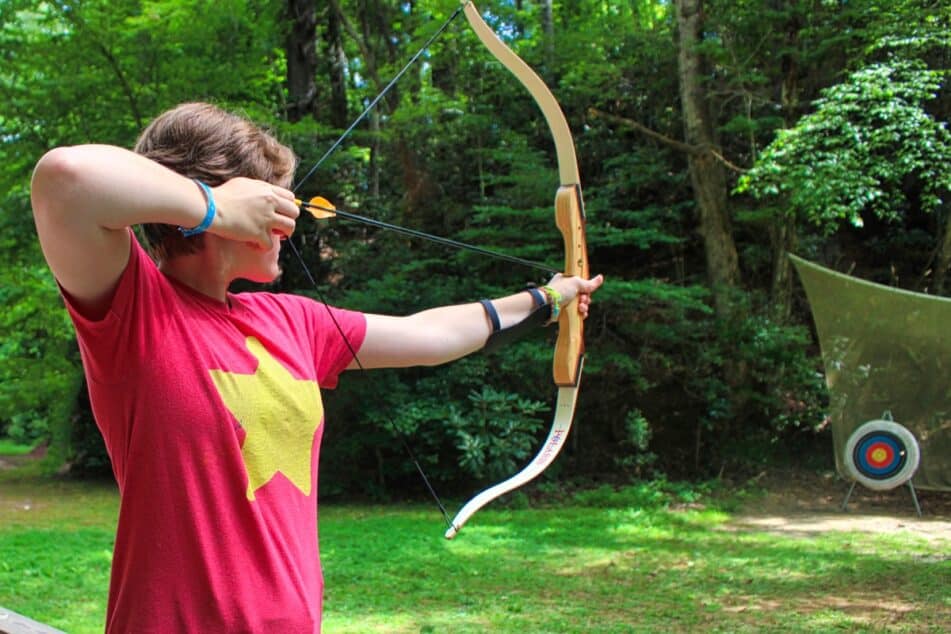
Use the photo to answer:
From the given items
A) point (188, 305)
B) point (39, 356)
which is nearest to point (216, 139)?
point (188, 305)

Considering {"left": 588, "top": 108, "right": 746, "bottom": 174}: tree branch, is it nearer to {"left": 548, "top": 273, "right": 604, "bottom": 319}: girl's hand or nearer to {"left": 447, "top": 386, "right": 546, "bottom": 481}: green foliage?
{"left": 447, "top": 386, "right": 546, "bottom": 481}: green foliage

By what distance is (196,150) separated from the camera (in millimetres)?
1046

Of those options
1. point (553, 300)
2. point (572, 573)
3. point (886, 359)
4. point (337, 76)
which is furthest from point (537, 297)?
point (337, 76)

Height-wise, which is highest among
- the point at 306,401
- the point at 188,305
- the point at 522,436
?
the point at 188,305

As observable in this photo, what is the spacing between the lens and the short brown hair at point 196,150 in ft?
3.42

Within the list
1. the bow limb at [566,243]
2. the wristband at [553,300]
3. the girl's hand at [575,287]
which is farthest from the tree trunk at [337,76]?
the wristband at [553,300]

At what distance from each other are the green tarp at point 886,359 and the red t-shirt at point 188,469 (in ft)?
16.5

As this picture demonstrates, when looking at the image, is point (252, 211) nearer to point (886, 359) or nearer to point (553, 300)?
point (553, 300)

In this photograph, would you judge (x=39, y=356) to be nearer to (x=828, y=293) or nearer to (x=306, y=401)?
(x=828, y=293)

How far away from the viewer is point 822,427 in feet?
23.6

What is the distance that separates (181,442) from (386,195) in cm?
759

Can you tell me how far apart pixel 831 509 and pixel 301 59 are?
5838mm

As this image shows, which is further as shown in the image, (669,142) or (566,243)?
(669,142)

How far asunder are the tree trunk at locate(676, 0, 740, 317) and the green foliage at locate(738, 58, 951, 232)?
3.88 feet
